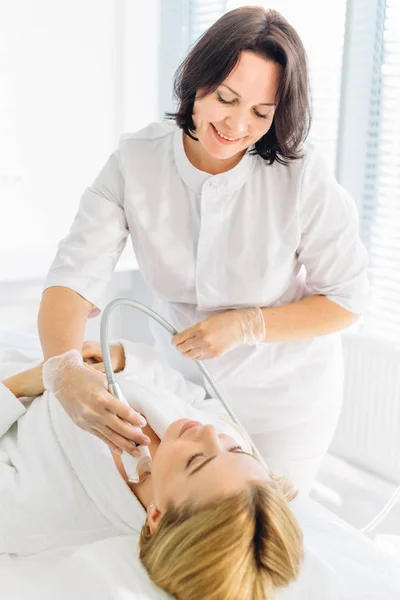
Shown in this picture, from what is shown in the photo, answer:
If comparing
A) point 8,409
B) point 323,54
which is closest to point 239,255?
point 8,409

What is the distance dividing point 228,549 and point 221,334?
51 cm

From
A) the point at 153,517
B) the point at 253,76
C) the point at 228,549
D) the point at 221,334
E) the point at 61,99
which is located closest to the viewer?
the point at 228,549

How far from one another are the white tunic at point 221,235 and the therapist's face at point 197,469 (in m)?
0.40

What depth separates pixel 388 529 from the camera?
239 cm

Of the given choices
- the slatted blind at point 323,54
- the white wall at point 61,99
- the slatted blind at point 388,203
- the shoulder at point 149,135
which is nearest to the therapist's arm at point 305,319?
the shoulder at point 149,135

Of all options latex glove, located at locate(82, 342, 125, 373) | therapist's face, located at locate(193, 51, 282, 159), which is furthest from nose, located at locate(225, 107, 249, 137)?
latex glove, located at locate(82, 342, 125, 373)

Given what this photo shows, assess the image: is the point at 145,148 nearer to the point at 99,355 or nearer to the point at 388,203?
the point at 99,355

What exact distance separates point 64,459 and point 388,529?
54.2 inches

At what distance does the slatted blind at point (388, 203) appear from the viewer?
7.86 ft

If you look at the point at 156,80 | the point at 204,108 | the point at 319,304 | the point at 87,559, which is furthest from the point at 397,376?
the point at 156,80

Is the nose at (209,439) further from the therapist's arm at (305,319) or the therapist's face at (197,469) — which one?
the therapist's arm at (305,319)

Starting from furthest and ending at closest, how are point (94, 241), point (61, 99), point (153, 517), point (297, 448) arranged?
1. point (61, 99)
2. point (297, 448)
3. point (94, 241)
4. point (153, 517)

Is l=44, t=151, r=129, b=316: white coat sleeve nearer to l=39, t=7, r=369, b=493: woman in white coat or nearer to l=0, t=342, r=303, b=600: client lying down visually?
l=39, t=7, r=369, b=493: woman in white coat

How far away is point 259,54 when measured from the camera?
1.38 meters
